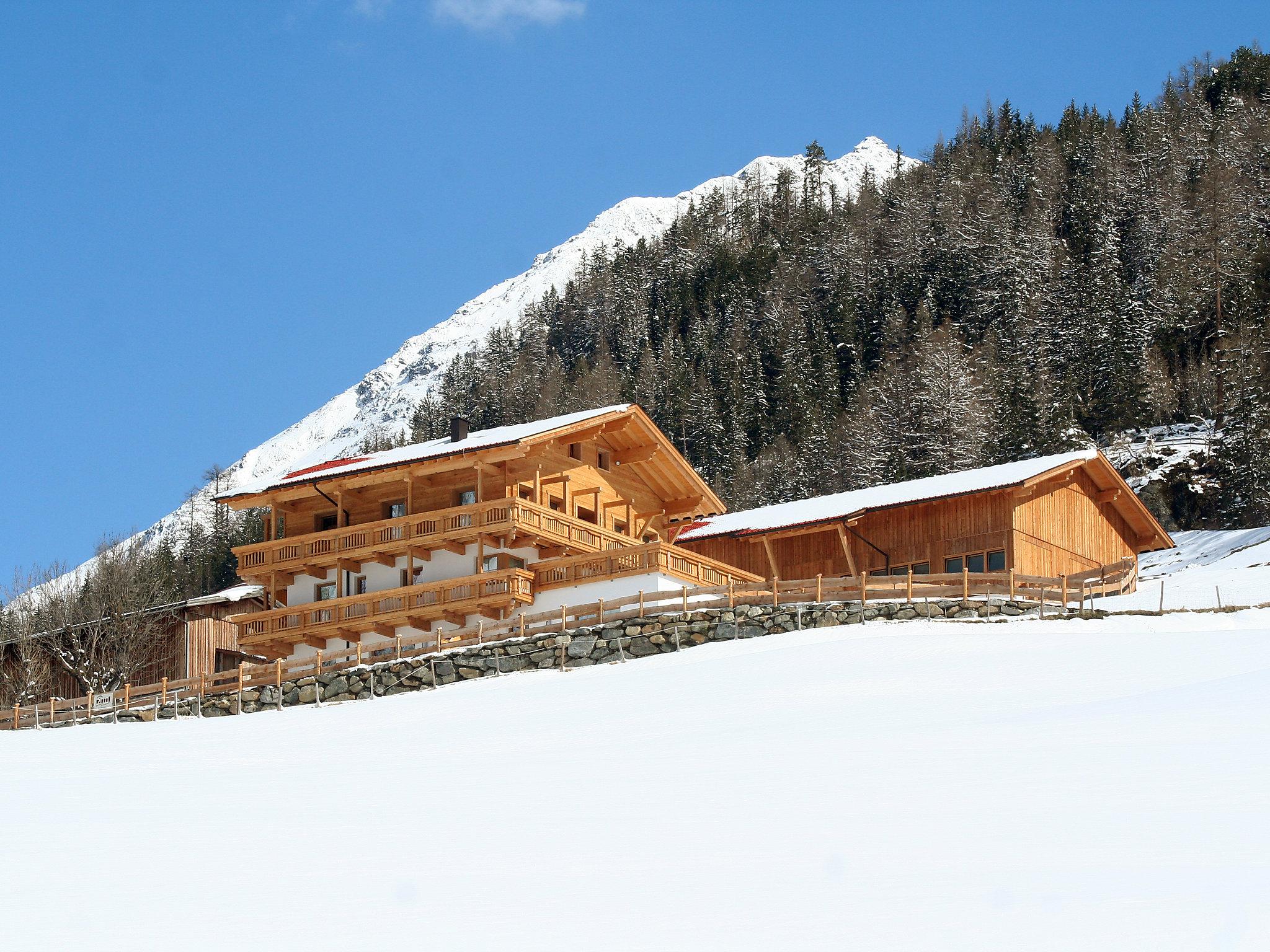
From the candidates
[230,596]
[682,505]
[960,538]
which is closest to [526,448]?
[682,505]

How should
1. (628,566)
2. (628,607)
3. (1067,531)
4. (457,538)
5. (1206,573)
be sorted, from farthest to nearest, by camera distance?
(1206,573)
(1067,531)
(457,538)
(628,566)
(628,607)

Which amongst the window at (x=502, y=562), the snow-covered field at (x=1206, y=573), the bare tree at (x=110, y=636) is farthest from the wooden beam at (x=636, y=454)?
the bare tree at (x=110, y=636)

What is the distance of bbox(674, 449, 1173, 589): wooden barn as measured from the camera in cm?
4191

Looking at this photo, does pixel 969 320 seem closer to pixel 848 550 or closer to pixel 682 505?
pixel 682 505

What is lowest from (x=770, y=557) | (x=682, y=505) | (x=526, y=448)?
(x=770, y=557)

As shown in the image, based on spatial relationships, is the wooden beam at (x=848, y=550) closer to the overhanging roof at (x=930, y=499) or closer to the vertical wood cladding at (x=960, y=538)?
the vertical wood cladding at (x=960, y=538)

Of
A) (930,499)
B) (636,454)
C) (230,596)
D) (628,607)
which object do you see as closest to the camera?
(628,607)

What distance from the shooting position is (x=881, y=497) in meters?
44.6

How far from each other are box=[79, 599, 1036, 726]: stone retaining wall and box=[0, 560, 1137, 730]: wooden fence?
26cm

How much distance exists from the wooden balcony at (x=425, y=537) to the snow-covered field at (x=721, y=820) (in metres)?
9.44

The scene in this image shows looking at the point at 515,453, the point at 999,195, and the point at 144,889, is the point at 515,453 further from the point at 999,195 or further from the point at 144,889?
the point at 999,195

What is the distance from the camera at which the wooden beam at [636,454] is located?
45938mm

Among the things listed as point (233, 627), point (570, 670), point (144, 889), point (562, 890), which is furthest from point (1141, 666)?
point (233, 627)

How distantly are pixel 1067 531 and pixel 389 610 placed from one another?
20.0 m
